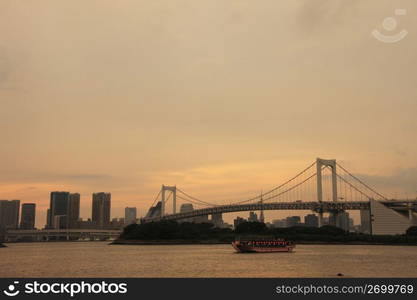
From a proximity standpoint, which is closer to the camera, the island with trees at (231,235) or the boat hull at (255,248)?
the boat hull at (255,248)

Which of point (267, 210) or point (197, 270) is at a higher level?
point (267, 210)

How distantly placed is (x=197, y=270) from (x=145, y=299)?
56.7 ft

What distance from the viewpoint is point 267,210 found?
8531 centimetres

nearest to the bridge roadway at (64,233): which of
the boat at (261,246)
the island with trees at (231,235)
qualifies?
the island with trees at (231,235)

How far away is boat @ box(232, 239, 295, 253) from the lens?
176 feet

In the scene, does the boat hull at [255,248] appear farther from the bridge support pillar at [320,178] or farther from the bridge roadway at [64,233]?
the bridge roadway at [64,233]

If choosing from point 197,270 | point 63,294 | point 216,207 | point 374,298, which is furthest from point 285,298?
point 216,207

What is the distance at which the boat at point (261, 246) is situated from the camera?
5366cm

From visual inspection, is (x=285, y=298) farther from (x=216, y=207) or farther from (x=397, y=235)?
(x=216, y=207)

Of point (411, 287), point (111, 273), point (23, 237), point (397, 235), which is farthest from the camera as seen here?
point (23, 237)

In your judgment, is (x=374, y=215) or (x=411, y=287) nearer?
(x=411, y=287)

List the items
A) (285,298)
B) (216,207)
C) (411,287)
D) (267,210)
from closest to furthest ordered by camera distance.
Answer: (285,298) < (411,287) < (267,210) < (216,207)

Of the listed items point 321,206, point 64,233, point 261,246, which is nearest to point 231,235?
point 321,206

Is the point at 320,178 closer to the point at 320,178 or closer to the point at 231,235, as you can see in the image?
the point at 320,178
